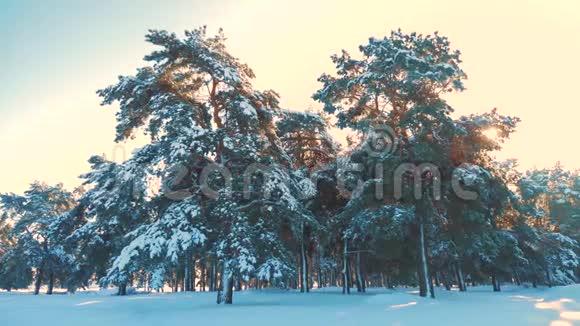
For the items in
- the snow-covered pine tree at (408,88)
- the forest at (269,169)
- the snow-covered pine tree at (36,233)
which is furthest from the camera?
the snow-covered pine tree at (36,233)

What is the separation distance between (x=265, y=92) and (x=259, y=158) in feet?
14.7

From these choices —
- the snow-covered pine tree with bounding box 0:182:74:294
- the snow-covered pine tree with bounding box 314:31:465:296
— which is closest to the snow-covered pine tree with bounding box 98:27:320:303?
the snow-covered pine tree with bounding box 314:31:465:296

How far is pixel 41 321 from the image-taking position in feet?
33.4

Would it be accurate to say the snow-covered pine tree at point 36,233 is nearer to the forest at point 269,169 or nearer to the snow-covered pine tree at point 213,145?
the forest at point 269,169

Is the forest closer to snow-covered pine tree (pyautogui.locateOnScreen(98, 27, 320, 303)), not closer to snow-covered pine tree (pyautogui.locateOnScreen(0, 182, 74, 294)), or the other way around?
snow-covered pine tree (pyautogui.locateOnScreen(98, 27, 320, 303))

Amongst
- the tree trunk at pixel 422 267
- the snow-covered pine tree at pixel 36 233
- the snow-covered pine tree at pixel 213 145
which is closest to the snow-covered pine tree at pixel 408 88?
the tree trunk at pixel 422 267

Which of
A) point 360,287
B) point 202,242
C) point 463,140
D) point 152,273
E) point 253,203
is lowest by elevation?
point 360,287

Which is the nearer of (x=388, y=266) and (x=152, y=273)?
(x=152, y=273)

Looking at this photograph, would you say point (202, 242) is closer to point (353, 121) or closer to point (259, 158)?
point (259, 158)

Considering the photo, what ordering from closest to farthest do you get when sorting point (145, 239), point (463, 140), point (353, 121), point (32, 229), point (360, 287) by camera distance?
point (145, 239), point (463, 140), point (353, 121), point (360, 287), point (32, 229)

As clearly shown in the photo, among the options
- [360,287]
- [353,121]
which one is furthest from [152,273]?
[360,287]

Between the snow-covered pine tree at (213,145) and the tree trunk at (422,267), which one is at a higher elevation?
the snow-covered pine tree at (213,145)

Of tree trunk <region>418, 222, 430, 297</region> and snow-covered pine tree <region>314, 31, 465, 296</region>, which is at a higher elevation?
snow-covered pine tree <region>314, 31, 465, 296</region>

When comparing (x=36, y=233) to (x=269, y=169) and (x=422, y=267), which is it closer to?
(x=269, y=169)
